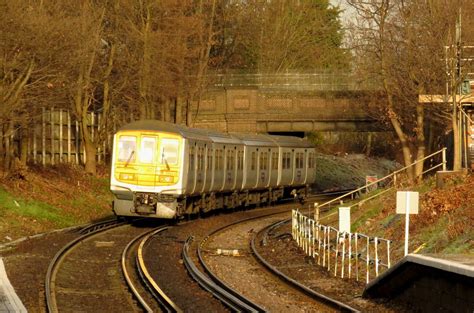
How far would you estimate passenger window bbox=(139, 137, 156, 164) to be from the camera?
3006cm

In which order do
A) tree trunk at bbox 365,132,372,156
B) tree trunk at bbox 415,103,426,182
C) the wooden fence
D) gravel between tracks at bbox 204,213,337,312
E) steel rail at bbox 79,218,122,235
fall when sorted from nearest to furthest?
gravel between tracks at bbox 204,213,337,312 → steel rail at bbox 79,218,122,235 → tree trunk at bbox 415,103,426,182 → the wooden fence → tree trunk at bbox 365,132,372,156

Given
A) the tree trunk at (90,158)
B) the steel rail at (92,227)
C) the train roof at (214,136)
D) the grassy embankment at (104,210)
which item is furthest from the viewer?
the tree trunk at (90,158)

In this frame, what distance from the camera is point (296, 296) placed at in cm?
1695

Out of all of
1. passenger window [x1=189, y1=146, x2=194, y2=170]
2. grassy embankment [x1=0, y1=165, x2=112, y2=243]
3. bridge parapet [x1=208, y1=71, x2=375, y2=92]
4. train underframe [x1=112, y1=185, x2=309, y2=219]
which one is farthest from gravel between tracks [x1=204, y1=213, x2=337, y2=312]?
bridge parapet [x1=208, y1=71, x2=375, y2=92]

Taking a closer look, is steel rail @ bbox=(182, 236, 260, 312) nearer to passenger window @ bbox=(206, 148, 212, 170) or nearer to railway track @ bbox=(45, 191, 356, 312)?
railway track @ bbox=(45, 191, 356, 312)

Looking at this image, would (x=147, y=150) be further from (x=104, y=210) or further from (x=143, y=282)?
(x=143, y=282)

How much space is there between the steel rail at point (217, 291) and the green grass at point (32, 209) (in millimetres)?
10093

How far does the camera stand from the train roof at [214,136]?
3036 centimetres

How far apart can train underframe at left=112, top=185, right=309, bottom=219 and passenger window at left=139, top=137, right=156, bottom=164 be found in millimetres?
1084

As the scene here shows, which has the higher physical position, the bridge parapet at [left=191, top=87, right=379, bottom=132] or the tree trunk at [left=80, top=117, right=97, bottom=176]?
the bridge parapet at [left=191, top=87, right=379, bottom=132]

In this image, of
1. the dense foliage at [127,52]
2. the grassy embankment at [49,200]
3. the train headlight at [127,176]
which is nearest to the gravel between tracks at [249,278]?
the train headlight at [127,176]

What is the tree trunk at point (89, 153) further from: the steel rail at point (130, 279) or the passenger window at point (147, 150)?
the steel rail at point (130, 279)

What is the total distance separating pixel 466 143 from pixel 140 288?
13702mm

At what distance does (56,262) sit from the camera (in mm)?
20719
